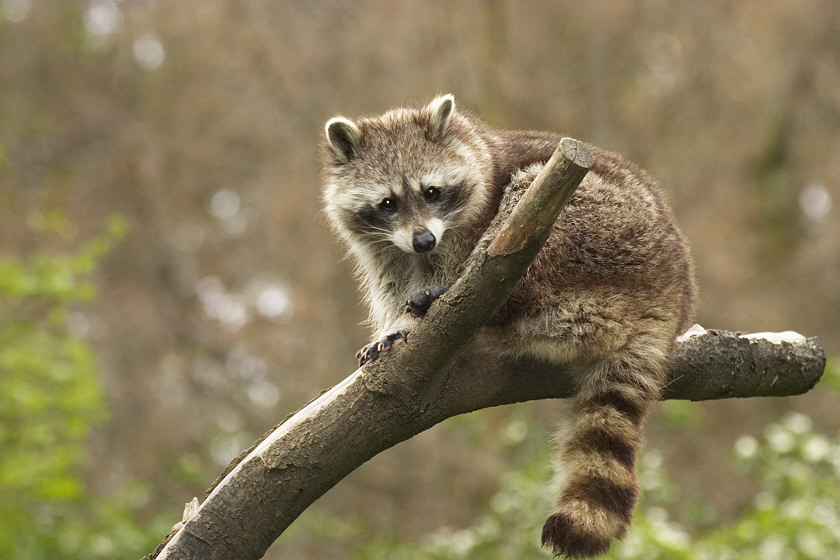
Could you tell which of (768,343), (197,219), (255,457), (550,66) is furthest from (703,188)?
(255,457)

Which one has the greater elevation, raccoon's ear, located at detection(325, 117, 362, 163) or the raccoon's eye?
raccoon's ear, located at detection(325, 117, 362, 163)

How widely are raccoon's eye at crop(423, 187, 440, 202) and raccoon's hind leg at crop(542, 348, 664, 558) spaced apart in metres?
1.42

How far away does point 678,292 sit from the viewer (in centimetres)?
556

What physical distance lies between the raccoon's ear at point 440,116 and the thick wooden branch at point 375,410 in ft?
5.71

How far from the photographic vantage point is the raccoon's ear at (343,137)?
618 cm

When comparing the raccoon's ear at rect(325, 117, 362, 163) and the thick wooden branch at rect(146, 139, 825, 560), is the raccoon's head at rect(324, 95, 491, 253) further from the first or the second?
the thick wooden branch at rect(146, 139, 825, 560)

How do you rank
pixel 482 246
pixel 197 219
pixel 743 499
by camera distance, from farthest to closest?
pixel 197 219 → pixel 743 499 → pixel 482 246

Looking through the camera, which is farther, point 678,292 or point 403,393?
point 678,292

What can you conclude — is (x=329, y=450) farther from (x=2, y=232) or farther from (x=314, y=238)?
(x=314, y=238)

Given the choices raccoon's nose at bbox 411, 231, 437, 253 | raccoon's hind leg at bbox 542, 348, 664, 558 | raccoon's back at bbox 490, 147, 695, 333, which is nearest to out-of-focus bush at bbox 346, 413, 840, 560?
raccoon's hind leg at bbox 542, 348, 664, 558

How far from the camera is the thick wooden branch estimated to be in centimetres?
417

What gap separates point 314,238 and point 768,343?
10.3m

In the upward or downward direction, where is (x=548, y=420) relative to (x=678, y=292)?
upward

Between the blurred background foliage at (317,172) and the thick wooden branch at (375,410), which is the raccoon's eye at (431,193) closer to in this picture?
the thick wooden branch at (375,410)
